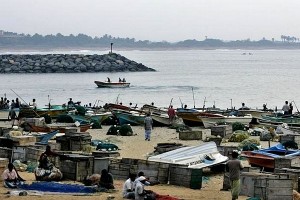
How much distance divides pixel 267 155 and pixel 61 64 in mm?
99526

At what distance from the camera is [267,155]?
20.1 metres

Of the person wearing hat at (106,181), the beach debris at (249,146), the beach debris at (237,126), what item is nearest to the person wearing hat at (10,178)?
the person wearing hat at (106,181)

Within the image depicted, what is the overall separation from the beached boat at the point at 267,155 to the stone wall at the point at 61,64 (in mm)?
97853

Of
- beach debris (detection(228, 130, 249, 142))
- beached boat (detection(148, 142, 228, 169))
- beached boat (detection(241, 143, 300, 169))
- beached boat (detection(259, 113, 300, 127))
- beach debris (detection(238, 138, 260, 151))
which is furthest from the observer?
beached boat (detection(259, 113, 300, 127))

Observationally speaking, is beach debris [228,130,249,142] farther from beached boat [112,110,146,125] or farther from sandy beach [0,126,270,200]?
beached boat [112,110,146,125]

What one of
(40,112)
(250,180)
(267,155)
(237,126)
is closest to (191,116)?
(237,126)

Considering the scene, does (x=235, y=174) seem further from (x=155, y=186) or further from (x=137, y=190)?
(x=155, y=186)

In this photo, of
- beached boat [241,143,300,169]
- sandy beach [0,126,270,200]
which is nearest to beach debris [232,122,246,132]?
sandy beach [0,126,270,200]

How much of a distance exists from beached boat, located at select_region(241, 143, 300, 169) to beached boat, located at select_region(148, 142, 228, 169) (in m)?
0.86

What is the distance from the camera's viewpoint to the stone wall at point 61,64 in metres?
118

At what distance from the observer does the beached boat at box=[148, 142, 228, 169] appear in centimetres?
1895

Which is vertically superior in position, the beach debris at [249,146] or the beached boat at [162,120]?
the beach debris at [249,146]

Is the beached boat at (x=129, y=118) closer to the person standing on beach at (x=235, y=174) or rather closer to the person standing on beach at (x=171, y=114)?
the person standing on beach at (x=171, y=114)

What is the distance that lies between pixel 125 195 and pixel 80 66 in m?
106
